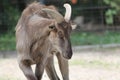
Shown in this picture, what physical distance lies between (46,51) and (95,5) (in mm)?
9597

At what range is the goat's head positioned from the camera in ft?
26.0

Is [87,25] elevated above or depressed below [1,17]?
below

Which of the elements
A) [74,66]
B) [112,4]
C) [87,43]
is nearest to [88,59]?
[74,66]

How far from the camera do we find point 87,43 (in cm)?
1692

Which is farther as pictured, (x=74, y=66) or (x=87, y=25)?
(x=87, y=25)

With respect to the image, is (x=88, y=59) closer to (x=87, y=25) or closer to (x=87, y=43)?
(x=87, y=43)

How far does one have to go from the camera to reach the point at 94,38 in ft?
57.4

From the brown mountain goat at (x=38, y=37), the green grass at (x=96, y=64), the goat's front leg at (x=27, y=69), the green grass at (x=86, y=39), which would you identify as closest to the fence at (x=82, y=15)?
the green grass at (x=86, y=39)

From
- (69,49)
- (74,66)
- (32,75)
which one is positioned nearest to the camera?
(69,49)

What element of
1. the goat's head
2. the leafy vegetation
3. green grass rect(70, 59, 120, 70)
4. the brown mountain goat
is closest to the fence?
the leafy vegetation

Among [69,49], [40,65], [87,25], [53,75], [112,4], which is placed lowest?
[87,25]

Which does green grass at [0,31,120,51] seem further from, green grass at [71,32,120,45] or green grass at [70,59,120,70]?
green grass at [70,59,120,70]

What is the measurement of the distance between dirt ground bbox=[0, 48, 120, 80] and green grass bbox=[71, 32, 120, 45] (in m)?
1.05

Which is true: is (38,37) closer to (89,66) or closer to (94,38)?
(89,66)
